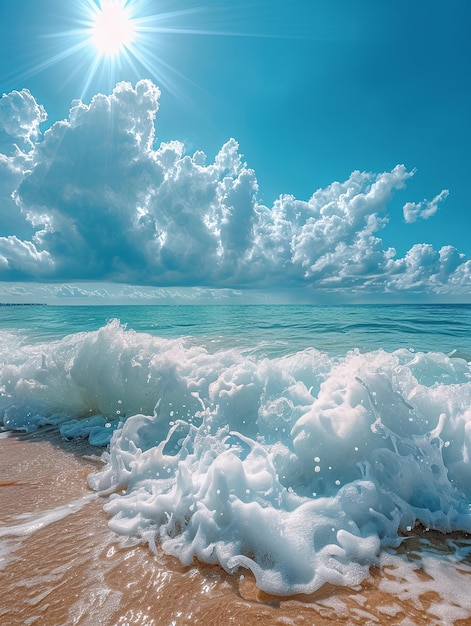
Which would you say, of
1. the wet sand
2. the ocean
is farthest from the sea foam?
the wet sand

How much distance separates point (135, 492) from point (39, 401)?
4898 millimetres

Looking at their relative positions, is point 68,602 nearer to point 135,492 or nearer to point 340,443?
point 135,492

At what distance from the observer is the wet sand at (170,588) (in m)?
2.32

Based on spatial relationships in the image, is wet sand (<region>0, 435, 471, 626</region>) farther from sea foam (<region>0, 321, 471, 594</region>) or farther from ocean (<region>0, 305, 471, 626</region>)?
sea foam (<region>0, 321, 471, 594</region>)

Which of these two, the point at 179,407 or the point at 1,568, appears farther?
the point at 179,407

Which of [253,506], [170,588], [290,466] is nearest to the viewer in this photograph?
[170,588]

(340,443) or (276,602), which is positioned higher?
(340,443)

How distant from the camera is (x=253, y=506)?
126 inches

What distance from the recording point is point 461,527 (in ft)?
10.8

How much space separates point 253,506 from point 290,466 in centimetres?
93

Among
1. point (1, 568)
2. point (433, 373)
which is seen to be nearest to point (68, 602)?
point (1, 568)

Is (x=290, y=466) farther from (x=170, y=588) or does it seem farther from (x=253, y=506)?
(x=170, y=588)

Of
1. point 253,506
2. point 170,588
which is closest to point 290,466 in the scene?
point 253,506

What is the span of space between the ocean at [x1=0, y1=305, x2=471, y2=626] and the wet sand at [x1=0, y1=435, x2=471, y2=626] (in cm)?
1
